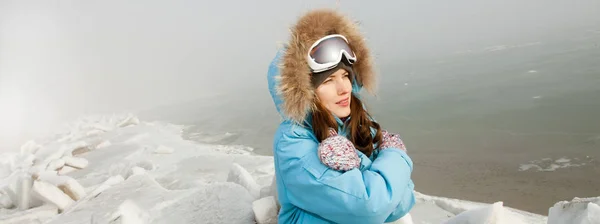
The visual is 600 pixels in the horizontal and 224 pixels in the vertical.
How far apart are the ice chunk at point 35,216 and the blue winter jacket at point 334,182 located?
4.63 m

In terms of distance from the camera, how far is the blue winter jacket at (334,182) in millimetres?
1720

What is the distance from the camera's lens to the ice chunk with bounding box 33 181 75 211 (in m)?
5.26

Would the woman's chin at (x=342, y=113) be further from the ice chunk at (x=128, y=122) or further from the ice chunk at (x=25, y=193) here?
the ice chunk at (x=128, y=122)

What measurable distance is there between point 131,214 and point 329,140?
2.89 meters

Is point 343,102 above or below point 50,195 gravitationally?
above

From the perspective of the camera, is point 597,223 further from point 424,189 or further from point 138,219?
point 424,189

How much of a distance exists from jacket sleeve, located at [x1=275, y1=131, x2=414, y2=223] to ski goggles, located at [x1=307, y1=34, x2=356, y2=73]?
1.37ft

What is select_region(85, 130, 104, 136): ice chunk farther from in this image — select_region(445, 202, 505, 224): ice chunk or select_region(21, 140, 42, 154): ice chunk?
select_region(445, 202, 505, 224): ice chunk

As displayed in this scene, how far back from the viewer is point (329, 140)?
178 cm

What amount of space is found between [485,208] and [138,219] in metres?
3.26

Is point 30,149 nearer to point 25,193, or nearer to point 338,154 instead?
point 25,193

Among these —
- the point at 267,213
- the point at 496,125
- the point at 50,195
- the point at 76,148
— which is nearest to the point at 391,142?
the point at 267,213

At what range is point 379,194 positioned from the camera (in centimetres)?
174

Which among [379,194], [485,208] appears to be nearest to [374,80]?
[379,194]
